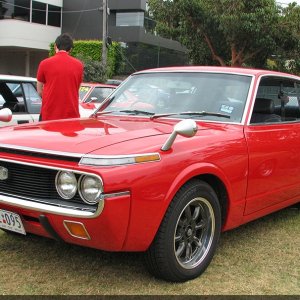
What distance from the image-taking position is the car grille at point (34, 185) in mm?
3213

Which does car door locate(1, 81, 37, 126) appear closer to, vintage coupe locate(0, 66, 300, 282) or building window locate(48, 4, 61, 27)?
vintage coupe locate(0, 66, 300, 282)

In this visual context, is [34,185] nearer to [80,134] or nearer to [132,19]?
[80,134]

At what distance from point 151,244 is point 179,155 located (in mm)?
635

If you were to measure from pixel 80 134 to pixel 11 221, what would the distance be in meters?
0.78

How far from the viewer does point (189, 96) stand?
4457mm

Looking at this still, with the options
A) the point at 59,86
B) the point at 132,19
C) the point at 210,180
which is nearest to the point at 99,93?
the point at 59,86

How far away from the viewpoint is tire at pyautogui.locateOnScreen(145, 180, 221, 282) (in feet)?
11.0

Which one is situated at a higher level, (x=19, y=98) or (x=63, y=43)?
(x=63, y=43)

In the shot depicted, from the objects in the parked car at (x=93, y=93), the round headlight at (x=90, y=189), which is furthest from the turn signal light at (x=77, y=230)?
the parked car at (x=93, y=93)

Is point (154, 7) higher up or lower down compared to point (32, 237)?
higher up

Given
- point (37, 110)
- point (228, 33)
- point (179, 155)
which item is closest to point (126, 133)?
point (179, 155)

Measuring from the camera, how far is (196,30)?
22.4m

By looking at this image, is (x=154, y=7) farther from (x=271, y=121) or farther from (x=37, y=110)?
(x=271, y=121)

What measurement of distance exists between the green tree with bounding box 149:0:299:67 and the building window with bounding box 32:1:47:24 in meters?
11.3
